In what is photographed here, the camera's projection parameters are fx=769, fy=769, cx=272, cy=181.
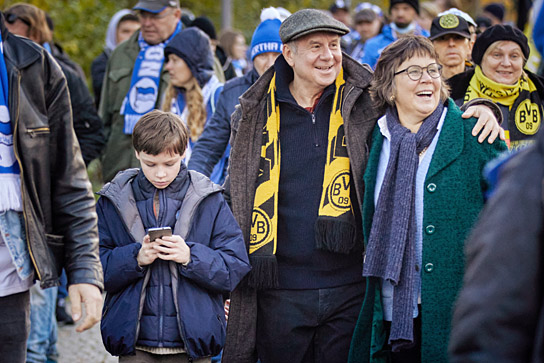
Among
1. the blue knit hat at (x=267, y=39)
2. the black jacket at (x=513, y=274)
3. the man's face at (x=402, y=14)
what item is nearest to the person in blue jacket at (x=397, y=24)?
the man's face at (x=402, y=14)

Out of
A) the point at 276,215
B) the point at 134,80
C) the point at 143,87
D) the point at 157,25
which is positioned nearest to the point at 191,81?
the point at 143,87

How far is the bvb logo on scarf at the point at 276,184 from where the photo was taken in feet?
13.4

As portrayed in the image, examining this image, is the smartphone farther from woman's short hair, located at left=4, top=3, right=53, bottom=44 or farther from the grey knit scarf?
woman's short hair, located at left=4, top=3, right=53, bottom=44

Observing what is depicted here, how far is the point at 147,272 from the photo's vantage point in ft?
12.6

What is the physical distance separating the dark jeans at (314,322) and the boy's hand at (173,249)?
2.22ft

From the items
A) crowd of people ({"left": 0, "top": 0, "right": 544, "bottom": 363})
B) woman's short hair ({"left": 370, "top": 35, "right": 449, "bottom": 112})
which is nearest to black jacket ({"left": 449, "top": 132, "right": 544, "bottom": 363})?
crowd of people ({"left": 0, "top": 0, "right": 544, "bottom": 363})

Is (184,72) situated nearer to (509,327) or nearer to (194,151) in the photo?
(194,151)

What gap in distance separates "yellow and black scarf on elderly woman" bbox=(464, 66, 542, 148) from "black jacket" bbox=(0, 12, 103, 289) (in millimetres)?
2826

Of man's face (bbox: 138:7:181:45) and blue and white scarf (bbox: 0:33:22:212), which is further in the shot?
man's face (bbox: 138:7:181:45)

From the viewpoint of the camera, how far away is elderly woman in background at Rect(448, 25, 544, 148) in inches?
196

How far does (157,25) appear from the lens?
7094 mm

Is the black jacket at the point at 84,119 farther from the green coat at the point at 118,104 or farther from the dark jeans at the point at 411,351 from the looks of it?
the dark jeans at the point at 411,351

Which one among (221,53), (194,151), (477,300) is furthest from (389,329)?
(221,53)

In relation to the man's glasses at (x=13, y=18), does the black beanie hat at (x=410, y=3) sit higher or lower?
higher
